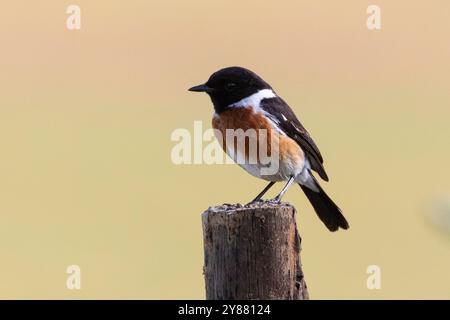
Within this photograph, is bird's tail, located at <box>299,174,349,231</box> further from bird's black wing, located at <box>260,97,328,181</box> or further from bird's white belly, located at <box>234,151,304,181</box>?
bird's white belly, located at <box>234,151,304,181</box>

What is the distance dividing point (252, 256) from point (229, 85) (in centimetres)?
223

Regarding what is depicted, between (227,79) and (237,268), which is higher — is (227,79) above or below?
above

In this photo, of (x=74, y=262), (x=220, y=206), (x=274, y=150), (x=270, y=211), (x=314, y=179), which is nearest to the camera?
(x=270, y=211)

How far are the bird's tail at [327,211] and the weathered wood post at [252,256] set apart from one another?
2.04 metres

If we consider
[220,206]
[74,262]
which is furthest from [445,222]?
[74,262]

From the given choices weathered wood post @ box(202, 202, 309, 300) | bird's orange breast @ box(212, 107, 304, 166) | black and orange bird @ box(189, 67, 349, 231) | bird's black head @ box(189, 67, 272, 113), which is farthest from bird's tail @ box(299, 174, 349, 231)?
weathered wood post @ box(202, 202, 309, 300)

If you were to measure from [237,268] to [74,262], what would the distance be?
15.0 ft

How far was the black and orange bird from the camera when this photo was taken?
512cm

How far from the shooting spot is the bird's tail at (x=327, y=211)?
5453 mm

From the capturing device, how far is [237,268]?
321 cm

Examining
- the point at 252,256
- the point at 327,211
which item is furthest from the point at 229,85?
the point at 252,256

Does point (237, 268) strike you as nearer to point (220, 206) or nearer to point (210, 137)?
point (220, 206)

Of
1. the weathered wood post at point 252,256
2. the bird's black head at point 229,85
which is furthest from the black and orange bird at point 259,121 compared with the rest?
the weathered wood post at point 252,256

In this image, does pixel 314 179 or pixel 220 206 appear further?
pixel 314 179
